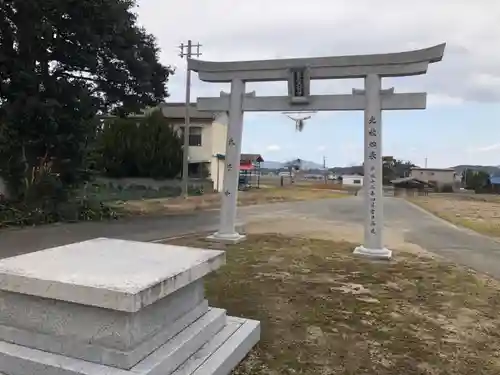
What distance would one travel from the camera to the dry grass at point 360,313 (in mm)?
3264

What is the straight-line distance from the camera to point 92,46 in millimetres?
11086

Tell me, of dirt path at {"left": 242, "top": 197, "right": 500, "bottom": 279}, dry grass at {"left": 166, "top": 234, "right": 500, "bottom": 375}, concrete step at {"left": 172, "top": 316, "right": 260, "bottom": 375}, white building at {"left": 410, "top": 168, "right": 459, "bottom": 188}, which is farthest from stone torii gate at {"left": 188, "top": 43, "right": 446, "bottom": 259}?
white building at {"left": 410, "top": 168, "right": 459, "bottom": 188}

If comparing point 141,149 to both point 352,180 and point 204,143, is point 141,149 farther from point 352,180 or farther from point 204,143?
point 352,180

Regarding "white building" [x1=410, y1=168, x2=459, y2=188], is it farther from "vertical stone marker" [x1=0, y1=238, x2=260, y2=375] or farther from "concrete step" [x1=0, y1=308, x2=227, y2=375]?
"concrete step" [x1=0, y1=308, x2=227, y2=375]

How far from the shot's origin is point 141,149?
926 inches

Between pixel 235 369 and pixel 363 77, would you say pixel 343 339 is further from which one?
pixel 363 77

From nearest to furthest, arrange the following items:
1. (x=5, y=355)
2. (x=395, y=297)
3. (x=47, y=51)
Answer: (x=5, y=355) < (x=395, y=297) < (x=47, y=51)

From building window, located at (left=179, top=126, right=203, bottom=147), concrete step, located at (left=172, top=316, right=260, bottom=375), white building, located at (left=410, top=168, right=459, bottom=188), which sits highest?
building window, located at (left=179, top=126, right=203, bottom=147)

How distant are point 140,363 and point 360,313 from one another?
2.59m

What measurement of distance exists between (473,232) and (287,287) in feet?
29.6

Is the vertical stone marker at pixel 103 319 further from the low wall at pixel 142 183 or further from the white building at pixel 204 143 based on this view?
the white building at pixel 204 143

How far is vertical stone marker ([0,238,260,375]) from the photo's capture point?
246cm

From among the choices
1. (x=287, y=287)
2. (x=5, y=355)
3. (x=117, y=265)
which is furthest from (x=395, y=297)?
(x=5, y=355)

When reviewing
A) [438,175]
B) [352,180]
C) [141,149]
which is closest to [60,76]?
[141,149]
